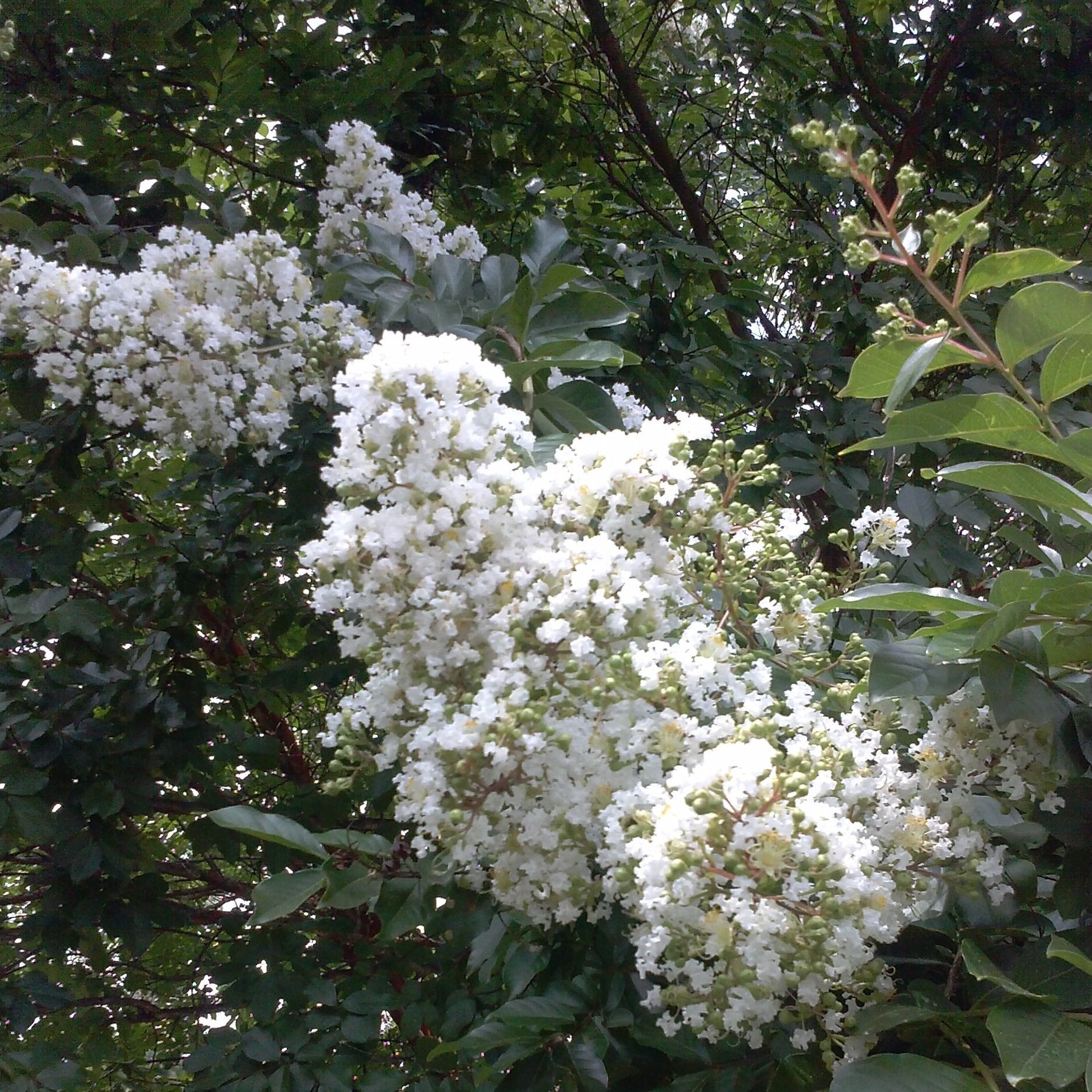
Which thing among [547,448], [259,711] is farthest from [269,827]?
[259,711]

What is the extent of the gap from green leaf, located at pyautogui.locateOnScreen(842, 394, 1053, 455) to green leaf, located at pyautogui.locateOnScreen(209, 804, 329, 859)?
0.58 metres

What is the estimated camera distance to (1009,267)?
0.78m

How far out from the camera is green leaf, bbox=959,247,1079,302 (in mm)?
759

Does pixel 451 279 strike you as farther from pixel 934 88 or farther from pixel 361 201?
pixel 934 88

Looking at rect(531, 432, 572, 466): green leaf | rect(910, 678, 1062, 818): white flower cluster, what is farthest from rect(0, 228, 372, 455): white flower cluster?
rect(910, 678, 1062, 818): white flower cluster

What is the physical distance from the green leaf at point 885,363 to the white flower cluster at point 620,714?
12cm

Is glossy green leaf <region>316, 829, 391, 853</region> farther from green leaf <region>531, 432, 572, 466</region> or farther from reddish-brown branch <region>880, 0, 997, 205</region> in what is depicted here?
reddish-brown branch <region>880, 0, 997, 205</region>

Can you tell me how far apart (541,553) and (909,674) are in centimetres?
30

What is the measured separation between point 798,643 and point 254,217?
1.46m

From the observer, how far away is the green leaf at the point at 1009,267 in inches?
29.9

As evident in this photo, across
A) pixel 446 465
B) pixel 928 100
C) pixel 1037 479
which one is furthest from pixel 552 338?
pixel 928 100

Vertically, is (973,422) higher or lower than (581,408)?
lower

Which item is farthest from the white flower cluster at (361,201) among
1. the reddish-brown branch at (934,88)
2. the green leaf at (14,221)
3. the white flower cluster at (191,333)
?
the reddish-brown branch at (934,88)

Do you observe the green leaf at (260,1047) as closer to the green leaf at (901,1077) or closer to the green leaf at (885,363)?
the green leaf at (901,1077)
